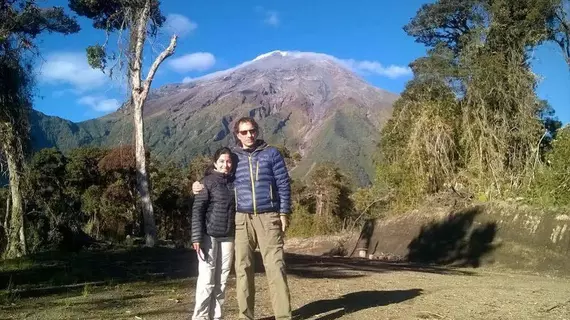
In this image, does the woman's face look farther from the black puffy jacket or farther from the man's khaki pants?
the man's khaki pants

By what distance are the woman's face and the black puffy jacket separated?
0.20ft

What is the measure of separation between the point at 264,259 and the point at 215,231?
455 millimetres

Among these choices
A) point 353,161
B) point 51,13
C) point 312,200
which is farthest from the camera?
point 353,161

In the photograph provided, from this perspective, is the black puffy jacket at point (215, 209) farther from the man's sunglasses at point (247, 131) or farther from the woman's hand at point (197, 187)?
the man's sunglasses at point (247, 131)

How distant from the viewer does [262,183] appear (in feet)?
14.6

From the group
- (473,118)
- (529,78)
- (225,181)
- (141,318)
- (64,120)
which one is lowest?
(141,318)

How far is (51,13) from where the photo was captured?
14164 millimetres

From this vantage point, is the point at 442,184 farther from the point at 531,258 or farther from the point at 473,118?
the point at 531,258

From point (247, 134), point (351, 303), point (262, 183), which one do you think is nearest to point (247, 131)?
point (247, 134)

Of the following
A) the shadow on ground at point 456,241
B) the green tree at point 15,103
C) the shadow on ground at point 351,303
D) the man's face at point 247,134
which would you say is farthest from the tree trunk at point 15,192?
the man's face at point 247,134

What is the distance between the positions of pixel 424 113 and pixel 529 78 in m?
2.94

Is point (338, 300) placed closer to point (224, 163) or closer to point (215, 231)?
point (215, 231)

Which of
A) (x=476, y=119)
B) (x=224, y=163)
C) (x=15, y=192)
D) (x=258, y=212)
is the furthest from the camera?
(x=476, y=119)

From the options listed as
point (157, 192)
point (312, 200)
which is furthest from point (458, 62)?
point (157, 192)
